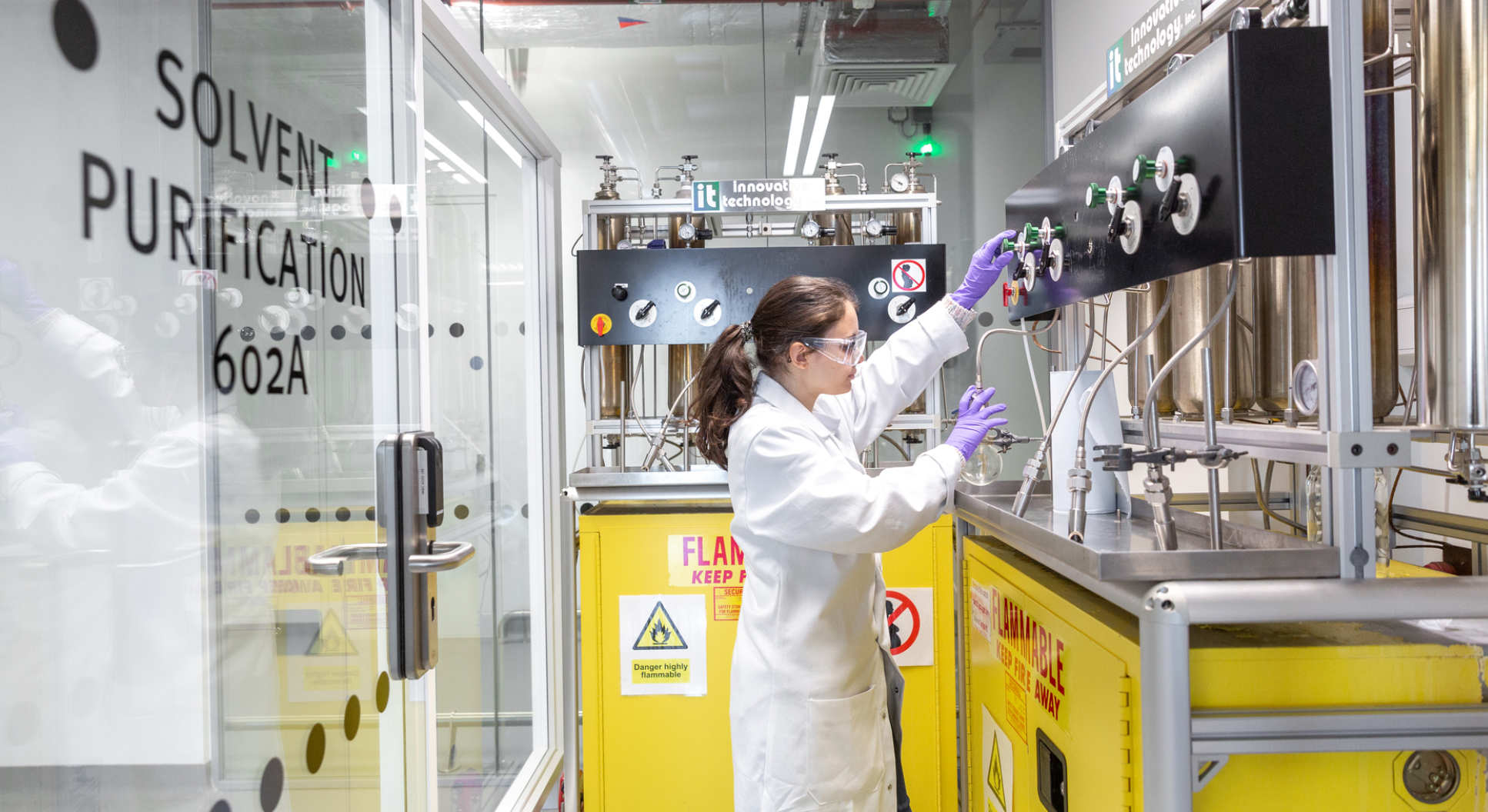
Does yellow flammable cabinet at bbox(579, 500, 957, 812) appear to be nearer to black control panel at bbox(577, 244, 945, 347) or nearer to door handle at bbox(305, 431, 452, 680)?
black control panel at bbox(577, 244, 945, 347)

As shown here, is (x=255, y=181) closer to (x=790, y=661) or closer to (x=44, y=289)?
(x=44, y=289)

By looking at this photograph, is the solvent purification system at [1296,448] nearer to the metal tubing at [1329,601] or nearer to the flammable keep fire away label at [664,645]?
the metal tubing at [1329,601]

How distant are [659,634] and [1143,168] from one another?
5.68 feet

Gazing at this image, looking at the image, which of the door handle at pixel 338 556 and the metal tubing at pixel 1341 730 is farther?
the door handle at pixel 338 556

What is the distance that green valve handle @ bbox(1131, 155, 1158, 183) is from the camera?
1142mm

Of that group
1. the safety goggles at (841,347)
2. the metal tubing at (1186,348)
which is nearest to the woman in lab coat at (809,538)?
the safety goggles at (841,347)

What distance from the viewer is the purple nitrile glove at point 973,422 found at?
1.72 meters

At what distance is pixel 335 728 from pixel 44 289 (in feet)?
2.73

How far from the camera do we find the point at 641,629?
2.37 meters

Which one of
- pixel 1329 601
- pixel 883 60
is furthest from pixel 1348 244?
pixel 883 60

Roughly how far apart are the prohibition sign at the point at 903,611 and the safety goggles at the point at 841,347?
36.3 inches

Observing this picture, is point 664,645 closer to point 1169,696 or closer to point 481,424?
point 481,424

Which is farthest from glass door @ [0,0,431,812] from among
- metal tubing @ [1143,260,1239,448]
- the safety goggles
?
metal tubing @ [1143,260,1239,448]

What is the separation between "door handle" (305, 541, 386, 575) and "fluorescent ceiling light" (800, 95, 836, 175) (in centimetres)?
265
